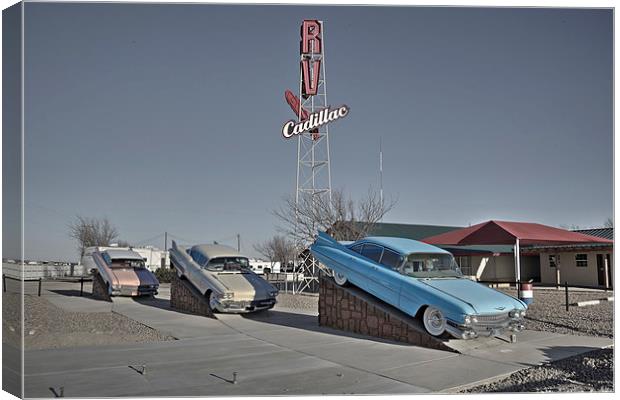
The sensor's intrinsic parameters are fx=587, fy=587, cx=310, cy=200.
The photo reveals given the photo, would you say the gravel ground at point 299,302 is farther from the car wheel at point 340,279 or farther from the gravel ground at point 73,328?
the gravel ground at point 73,328

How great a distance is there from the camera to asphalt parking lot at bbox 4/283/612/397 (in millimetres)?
6801

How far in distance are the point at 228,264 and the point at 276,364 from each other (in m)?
6.97

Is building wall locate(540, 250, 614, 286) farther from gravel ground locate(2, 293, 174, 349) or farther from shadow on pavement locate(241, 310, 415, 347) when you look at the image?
gravel ground locate(2, 293, 174, 349)

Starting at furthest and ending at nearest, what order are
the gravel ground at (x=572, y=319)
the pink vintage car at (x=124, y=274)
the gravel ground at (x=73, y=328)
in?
1. the pink vintage car at (x=124, y=274)
2. the gravel ground at (x=572, y=319)
3. the gravel ground at (x=73, y=328)

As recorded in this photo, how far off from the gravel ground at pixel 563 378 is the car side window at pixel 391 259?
9.70 feet

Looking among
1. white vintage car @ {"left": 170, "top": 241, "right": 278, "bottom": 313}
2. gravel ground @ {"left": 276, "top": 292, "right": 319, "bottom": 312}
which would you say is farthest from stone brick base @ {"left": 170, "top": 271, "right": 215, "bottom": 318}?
gravel ground @ {"left": 276, "top": 292, "right": 319, "bottom": 312}

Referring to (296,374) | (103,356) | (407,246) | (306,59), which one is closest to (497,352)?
(407,246)

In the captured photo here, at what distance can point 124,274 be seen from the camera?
19.2 metres

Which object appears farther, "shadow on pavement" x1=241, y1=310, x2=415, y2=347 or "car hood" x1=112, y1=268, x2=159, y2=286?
"car hood" x1=112, y1=268, x2=159, y2=286

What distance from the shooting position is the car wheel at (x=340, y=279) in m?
11.2

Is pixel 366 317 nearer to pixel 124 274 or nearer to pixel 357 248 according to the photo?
pixel 357 248

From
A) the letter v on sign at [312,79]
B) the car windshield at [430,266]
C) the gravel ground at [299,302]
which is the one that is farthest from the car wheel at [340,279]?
the letter v on sign at [312,79]

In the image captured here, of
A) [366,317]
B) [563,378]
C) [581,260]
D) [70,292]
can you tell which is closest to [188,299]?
[366,317]

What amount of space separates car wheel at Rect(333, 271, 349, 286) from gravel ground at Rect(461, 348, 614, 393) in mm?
4137
